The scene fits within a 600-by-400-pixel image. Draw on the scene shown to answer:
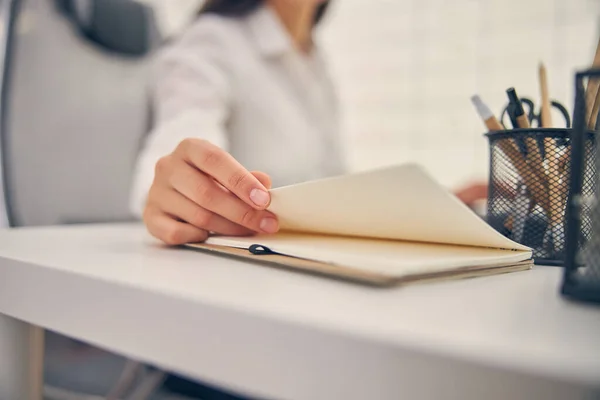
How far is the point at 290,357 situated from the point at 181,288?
77mm

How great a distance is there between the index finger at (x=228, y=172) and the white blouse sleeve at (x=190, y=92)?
34 centimetres

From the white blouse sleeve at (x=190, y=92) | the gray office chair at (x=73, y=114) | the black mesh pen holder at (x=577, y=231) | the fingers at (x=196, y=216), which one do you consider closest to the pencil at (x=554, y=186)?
the black mesh pen holder at (x=577, y=231)

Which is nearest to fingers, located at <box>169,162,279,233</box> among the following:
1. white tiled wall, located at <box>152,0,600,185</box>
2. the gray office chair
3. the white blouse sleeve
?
the white blouse sleeve

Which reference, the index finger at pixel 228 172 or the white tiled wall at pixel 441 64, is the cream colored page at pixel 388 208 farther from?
the white tiled wall at pixel 441 64

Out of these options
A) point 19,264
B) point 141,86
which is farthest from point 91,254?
point 141,86

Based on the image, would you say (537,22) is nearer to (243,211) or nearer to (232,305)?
(243,211)

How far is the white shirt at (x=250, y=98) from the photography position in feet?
2.80

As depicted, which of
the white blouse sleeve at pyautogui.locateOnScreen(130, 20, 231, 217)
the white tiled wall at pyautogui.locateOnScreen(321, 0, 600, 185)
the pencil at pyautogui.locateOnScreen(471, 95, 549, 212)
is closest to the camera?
the pencil at pyautogui.locateOnScreen(471, 95, 549, 212)

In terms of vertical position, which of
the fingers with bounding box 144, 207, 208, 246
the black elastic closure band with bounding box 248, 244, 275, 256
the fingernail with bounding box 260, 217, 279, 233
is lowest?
the fingers with bounding box 144, 207, 208, 246

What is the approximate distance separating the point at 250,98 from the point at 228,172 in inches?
25.8

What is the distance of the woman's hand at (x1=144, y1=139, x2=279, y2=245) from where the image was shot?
0.36 meters

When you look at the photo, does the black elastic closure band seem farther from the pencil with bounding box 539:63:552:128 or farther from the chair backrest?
the chair backrest

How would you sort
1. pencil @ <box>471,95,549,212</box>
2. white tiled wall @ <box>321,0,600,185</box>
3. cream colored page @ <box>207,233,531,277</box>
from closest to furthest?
cream colored page @ <box>207,233,531,277</box> < pencil @ <box>471,95,549,212</box> < white tiled wall @ <box>321,0,600,185</box>

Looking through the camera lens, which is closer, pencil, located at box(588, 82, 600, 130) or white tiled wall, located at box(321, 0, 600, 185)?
pencil, located at box(588, 82, 600, 130)
